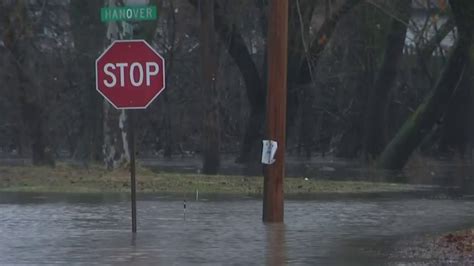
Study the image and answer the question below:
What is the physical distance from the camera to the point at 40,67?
44.8 meters

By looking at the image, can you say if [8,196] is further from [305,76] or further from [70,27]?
[70,27]

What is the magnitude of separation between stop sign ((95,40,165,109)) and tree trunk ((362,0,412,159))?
26688 millimetres

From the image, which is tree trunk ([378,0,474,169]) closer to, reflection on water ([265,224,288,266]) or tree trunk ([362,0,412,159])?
tree trunk ([362,0,412,159])

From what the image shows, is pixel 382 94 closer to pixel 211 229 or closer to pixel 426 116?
pixel 426 116

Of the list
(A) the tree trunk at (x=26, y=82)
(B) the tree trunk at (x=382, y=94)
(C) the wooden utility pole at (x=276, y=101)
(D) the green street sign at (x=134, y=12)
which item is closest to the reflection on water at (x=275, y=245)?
(C) the wooden utility pole at (x=276, y=101)

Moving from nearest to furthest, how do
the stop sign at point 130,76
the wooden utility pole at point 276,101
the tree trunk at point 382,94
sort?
the stop sign at point 130,76
the wooden utility pole at point 276,101
the tree trunk at point 382,94

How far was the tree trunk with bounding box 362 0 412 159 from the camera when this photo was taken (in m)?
43.9

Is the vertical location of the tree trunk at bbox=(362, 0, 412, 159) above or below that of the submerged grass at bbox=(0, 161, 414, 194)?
above

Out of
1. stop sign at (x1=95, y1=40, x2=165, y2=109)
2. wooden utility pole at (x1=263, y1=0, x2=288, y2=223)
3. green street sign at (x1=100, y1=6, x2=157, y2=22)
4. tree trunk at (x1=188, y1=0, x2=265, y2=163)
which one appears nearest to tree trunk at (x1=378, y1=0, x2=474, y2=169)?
tree trunk at (x1=188, y1=0, x2=265, y2=163)

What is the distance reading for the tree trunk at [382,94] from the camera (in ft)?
144

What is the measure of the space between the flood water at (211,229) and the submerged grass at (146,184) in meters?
2.10

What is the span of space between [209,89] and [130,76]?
21.1 meters

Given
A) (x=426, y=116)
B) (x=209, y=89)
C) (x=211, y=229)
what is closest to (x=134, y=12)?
(x=211, y=229)

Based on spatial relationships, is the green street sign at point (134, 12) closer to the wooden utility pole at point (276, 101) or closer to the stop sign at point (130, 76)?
the stop sign at point (130, 76)
